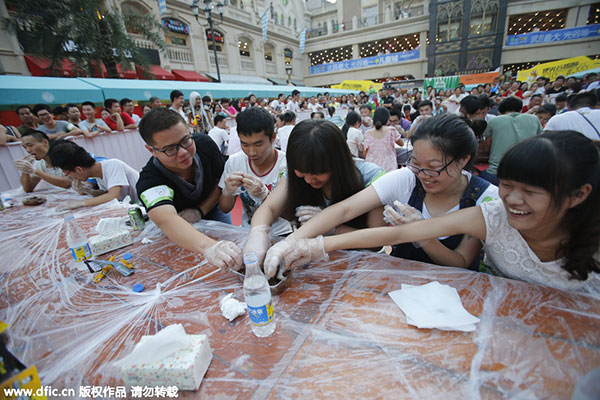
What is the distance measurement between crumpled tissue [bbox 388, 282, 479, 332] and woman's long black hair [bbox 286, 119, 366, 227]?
0.71 meters

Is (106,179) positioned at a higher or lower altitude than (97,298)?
higher

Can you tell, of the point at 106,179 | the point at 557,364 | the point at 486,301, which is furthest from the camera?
the point at 106,179

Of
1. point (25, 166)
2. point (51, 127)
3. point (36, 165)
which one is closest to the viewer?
point (25, 166)

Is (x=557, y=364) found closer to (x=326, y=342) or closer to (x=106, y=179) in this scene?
(x=326, y=342)

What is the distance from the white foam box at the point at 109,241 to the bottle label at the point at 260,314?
1.33 m

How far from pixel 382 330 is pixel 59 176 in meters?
4.27

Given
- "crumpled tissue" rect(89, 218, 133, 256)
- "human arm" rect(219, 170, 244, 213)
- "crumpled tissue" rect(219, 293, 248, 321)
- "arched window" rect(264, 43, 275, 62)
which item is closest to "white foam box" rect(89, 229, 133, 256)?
"crumpled tissue" rect(89, 218, 133, 256)

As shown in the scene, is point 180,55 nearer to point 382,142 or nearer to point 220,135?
point 220,135

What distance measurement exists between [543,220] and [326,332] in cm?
96

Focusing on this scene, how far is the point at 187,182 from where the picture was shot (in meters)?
2.07

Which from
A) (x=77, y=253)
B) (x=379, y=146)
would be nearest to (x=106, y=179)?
(x=77, y=253)

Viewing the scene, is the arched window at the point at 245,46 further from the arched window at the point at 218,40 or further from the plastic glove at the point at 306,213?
the plastic glove at the point at 306,213

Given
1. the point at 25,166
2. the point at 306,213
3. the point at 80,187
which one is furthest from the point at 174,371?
the point at 25,166

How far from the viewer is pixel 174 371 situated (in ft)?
2.54
